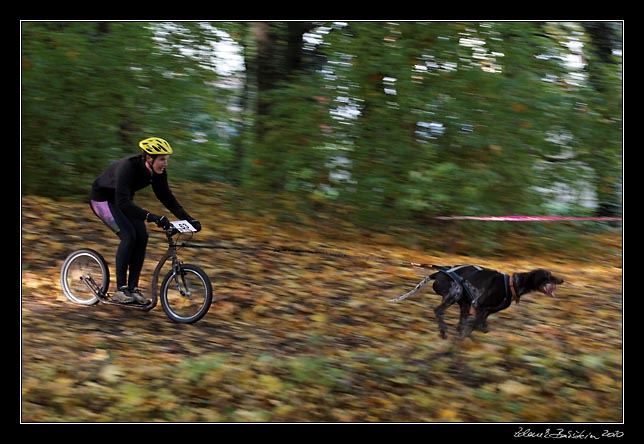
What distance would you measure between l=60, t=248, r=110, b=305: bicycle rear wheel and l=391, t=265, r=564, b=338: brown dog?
3.33 meters

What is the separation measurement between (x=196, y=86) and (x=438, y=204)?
12.8 ft

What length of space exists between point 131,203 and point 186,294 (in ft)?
3.52

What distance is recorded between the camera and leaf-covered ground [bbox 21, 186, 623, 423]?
6.46 meters

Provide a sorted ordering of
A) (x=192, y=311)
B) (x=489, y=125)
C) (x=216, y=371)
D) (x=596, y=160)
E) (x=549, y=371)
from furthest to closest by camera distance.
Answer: (x=596, y=160), (x=489, y=125), (x=192, y=311), (x=549, y=371), (x=216, y=371)

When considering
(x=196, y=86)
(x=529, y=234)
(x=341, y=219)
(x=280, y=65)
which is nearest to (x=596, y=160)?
(x=529, y=234)

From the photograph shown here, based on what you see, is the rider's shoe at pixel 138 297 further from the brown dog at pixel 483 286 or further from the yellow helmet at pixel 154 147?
the brown dog at pixel 483 286

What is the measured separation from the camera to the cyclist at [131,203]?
756cm

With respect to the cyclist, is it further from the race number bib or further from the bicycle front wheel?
the bicycle front wheel

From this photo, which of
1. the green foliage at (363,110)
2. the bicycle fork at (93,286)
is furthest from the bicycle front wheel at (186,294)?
the green foliage at (363,110)

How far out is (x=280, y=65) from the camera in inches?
474

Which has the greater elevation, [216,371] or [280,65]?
[280,65]

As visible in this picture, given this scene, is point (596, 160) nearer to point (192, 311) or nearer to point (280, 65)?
point (280, 65)

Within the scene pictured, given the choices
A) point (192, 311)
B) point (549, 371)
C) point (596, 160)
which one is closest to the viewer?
point (549, 371)

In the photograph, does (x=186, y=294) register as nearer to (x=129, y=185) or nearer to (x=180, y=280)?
(x=180, y=280)
